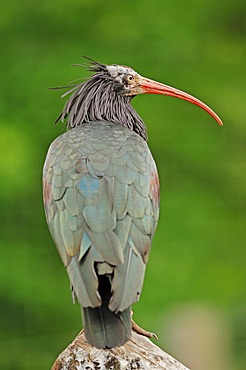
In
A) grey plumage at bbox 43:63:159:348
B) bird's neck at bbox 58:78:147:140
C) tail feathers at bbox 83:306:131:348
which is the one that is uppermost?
bird's neck at bbox 58:78:147:140

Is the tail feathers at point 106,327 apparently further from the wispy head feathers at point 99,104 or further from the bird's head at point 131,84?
the bird's head at point 131,84

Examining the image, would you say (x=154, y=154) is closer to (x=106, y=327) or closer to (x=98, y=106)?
(x=98, y=106)

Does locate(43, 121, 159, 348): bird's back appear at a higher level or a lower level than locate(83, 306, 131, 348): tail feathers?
higher

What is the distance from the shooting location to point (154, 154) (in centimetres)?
941

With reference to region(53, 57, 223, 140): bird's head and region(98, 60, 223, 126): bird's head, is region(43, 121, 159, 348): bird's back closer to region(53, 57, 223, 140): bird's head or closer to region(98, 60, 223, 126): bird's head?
region(53, 57, 223, 140): bird's head

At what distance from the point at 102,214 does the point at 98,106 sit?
104cm

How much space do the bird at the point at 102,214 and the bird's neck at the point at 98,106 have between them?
0.01 metres

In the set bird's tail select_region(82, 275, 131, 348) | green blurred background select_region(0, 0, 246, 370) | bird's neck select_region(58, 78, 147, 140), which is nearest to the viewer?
bird's tail select_region(82, 275, 131, 348)

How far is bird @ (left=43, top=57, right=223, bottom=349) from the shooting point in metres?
4.79

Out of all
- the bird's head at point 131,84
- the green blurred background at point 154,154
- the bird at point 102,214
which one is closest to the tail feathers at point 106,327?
the bird at point 102,214

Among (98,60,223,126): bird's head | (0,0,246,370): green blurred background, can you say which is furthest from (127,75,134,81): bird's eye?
(0,0,246,370): green blurred background

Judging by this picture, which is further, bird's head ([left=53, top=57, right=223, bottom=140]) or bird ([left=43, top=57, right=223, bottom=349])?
bird's head ([left=53, top=57, right=223, bottom=140])

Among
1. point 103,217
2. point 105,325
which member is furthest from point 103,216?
point 105,325

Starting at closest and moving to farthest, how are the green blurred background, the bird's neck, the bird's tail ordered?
the bird's tail
the bird's neck
the green blurred background
